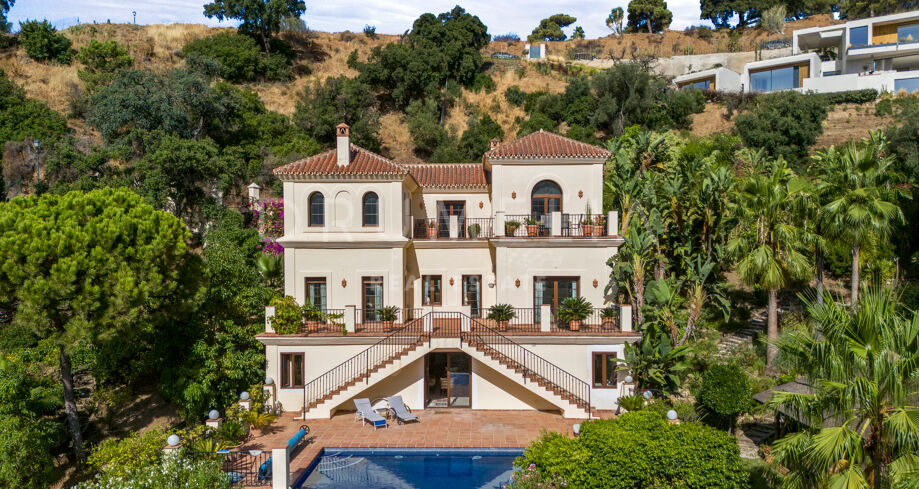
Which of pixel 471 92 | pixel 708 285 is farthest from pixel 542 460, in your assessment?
pixel 471 92

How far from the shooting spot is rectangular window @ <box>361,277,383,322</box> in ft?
70.7

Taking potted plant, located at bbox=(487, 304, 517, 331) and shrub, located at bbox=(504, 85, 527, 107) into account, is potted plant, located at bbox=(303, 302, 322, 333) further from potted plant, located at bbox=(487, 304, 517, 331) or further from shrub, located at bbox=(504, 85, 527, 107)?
shrub, located at bbox=(504, 85, 527, 107)

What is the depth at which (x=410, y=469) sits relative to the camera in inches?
624

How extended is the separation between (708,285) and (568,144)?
24.0 ft

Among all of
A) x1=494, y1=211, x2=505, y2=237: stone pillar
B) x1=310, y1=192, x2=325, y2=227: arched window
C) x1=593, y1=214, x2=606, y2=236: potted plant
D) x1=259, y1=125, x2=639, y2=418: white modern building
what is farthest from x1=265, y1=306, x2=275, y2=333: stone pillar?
x1=593, y1=214, x2=606, y2=236: potted plant

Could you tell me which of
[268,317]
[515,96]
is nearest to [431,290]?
A: [268,317]

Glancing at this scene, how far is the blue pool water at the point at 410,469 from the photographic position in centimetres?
1486

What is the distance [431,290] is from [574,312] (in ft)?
20.5

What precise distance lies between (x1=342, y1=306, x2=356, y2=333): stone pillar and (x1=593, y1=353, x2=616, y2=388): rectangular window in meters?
8.43

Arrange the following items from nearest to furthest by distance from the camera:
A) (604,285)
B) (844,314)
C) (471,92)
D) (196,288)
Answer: (844,314) → (196,288) → (604,285) → (471,92)

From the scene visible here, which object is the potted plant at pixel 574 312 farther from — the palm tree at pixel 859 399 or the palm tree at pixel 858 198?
the palm tree at pixel 859 399

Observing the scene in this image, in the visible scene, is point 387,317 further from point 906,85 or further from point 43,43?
point 43,43

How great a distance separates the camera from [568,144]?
72.3ft

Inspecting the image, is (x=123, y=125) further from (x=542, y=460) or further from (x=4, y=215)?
(x=542, y=460)
